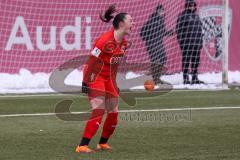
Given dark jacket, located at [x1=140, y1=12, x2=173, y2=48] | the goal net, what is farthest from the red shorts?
dark jacket, located at [x1=140, y1=12, x2=173, y2=48]

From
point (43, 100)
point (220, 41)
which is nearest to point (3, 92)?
point (43, 100)

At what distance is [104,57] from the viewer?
9.52 m

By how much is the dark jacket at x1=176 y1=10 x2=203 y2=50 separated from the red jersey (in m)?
10.4

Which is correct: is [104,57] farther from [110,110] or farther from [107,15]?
[110,110]

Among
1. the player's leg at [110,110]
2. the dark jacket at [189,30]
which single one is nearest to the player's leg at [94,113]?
the player's leg at [110,110]

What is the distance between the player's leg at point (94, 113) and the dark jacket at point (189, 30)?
34.9 feet

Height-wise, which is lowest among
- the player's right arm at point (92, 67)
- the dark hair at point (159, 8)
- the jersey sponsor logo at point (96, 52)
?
the player's right arm at point (92, 67)

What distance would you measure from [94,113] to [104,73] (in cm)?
52

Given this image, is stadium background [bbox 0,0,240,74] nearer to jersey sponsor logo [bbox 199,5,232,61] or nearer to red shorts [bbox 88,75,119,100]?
jersey sponsor logo [bbox 199,5,232,61]

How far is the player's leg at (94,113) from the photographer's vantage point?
941cm

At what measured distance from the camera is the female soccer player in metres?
9.41

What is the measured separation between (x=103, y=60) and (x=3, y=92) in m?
8.22

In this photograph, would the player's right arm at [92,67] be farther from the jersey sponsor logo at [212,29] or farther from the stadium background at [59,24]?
the jersey sponsor logo at [212,29]

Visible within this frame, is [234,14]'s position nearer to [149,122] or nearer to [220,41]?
[220,41]
